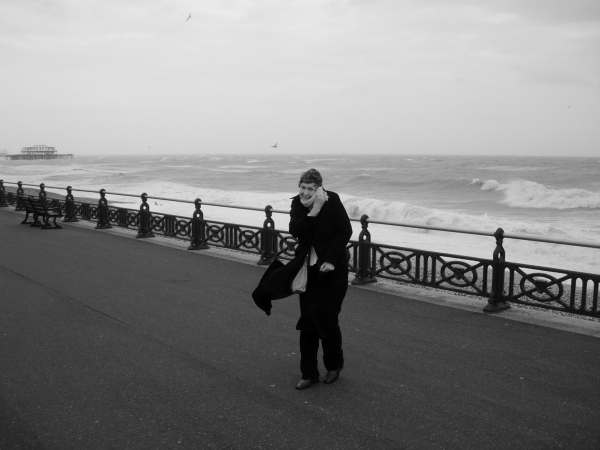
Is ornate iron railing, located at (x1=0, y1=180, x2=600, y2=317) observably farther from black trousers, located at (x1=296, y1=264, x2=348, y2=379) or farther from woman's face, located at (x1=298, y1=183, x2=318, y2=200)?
woman's face, located at (x1=298, y1=183, x2=318, y2=200)

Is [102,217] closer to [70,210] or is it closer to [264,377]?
[70,210]

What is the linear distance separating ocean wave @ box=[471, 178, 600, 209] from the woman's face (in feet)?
135

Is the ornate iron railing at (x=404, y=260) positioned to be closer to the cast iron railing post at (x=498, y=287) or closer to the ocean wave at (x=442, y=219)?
the cast iron railing post at (x=498, y=287)

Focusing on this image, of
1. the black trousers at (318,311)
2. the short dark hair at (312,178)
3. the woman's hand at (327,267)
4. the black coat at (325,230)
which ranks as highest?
the short dark hair at (312,178)

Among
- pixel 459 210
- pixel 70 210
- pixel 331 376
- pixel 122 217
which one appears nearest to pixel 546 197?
pixel 459 210

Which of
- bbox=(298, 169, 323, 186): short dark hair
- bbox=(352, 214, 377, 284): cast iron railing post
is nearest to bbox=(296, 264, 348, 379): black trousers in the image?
bbox=(298, 169, 323, 186): short dark hair

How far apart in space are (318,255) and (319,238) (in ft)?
0.45

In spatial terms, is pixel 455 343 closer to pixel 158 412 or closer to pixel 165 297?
pixel 158 412

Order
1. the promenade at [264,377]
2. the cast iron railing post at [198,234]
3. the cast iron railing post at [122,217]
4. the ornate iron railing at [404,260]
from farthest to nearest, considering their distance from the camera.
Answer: the cast iron railing post at [122,217]
the cast iron railing post at [198,234]
the ornate iron railing at [404,260]
the promenade at [264,377]

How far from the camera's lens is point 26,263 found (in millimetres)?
9977

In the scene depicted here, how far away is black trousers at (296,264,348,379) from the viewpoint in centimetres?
442

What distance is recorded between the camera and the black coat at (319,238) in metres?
4.38

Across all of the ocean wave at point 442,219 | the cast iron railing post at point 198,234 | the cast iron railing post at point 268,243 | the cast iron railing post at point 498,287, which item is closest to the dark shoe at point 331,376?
the cast iron railing post at point 498,287

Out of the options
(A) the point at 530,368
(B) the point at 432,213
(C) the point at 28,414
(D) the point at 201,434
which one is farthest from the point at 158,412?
(B) the point at 432,213
